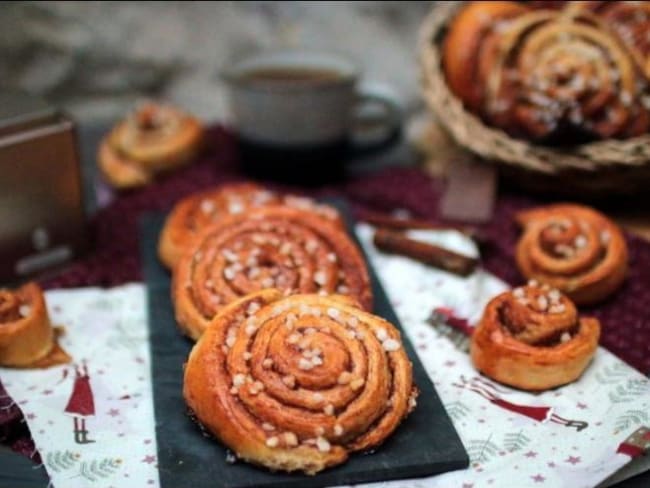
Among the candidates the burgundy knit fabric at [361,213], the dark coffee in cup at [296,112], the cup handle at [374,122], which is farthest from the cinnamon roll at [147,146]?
the cup handle at [374,122]

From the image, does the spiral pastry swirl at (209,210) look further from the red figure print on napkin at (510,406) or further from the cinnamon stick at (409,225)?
the red figure print on napkin at (510,406)

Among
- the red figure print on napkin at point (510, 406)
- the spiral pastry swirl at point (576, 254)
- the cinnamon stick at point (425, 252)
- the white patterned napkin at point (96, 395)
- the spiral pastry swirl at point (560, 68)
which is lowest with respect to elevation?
the red figure print on napkin at point (510, 406)

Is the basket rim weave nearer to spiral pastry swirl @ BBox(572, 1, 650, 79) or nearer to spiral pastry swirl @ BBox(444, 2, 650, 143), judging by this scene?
→ spiral pastry swirl @ BBox(444, 2, 650, 143)

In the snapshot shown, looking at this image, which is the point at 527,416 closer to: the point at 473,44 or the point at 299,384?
the point at 299,384

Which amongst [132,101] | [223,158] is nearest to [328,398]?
[223,158]

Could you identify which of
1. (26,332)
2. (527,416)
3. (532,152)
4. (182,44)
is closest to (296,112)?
(532,152)

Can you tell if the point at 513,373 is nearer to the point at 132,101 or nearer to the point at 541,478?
the point at 541,478
